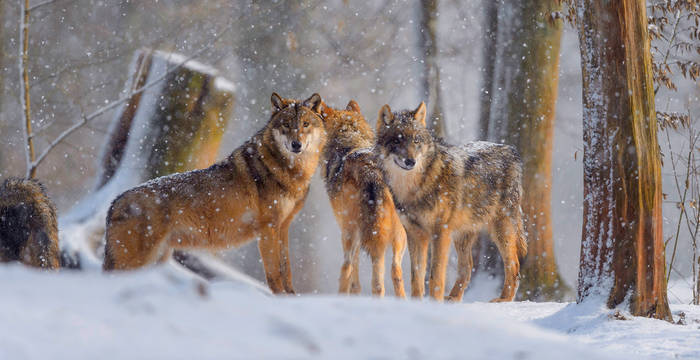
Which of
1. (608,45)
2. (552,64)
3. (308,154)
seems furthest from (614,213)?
(552,64)

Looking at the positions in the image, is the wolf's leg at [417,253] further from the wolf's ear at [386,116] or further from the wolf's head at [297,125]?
the wolf's head at [297,125]

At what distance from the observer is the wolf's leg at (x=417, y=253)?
19.6 ft

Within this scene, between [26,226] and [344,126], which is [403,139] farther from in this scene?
[26,226]

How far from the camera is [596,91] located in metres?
5.18

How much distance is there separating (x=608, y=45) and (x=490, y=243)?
13.8 ft

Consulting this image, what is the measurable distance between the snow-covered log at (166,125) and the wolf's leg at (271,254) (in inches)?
131

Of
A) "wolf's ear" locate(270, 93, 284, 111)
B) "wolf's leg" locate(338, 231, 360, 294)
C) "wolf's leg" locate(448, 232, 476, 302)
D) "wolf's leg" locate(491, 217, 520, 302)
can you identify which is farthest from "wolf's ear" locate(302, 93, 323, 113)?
"wolf's leg" locate(491, 217, 520, 302)

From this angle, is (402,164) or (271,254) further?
(271,254)

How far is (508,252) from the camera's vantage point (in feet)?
22.3

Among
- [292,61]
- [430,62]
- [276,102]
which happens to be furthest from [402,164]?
[292,61]

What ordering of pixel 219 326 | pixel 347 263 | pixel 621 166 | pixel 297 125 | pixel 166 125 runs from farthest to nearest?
pixel 166 125, pixel 297 125, pixel 347 263, pixel 621 166, pixel 219 326

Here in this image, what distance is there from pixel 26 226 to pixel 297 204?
7.80 feet

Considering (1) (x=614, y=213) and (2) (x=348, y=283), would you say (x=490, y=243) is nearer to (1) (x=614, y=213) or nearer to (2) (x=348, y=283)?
(2) (x=348, y=283)

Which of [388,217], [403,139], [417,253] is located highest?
[403,139]
